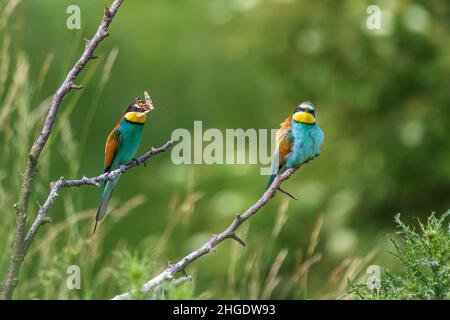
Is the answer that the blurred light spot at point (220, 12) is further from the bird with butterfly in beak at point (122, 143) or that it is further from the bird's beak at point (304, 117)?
the bird with butterfly in beak at point (122, 143)

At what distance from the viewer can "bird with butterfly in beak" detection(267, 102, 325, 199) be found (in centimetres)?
144

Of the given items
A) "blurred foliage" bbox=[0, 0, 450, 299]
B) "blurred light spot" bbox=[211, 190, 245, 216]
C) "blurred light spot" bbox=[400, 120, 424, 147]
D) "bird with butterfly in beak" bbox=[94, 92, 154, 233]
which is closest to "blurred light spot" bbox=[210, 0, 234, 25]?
"blurred foliage" bbox=[0, 0, 450, 299]

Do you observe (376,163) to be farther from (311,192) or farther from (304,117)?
(304,117)

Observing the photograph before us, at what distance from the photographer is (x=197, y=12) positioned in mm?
7070

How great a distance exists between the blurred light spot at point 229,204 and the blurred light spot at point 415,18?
123 cm

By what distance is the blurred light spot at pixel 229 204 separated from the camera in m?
4.25

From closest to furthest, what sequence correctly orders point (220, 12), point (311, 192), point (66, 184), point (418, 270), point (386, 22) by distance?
point (66, 184)
point (418, 270)
point (386, 22)
point (311, 192)
point (220, 12)

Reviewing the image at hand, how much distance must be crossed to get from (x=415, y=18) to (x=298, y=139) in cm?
Result: 237

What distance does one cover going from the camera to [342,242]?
3.92 m

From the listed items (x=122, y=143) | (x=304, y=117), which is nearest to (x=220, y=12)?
(x=304, y=117)

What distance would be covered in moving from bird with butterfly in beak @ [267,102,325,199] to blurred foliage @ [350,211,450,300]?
8.4 inches

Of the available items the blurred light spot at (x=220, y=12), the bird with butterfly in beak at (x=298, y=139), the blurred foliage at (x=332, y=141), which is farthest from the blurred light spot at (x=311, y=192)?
the bird with butterfly in beak at (x=298, y=139)

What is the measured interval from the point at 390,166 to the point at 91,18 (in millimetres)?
4037
